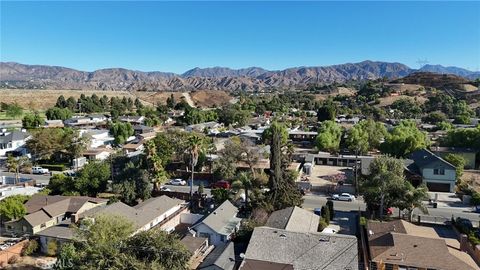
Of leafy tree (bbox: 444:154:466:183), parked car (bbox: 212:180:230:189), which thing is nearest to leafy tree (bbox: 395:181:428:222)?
leafy tree (bbox: 444:154:466:183)

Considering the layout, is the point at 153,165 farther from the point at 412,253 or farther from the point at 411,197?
the point at 412,253

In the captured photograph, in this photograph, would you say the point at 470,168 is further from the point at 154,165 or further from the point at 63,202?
the point at 63,202

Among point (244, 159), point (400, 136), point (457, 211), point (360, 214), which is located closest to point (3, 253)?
point (244, 159)

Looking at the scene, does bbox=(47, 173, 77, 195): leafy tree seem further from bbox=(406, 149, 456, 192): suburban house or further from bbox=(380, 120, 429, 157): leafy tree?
bbox=(380, 120, 429, 157): leafy tree

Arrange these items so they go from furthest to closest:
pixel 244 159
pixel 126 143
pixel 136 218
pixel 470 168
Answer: pixel 126 143, pixel 470 168, pixel 244 159, pixel 136 218

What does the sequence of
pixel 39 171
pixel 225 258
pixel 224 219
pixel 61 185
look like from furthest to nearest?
1. pixel 39 171
2. pixel 61 185
3. pixel 224 219
4. pixel 225 258

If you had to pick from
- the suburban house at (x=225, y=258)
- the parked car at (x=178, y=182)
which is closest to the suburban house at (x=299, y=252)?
the suburban house at (x=225, y=258)

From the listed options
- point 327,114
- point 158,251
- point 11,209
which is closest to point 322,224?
point 158,251
